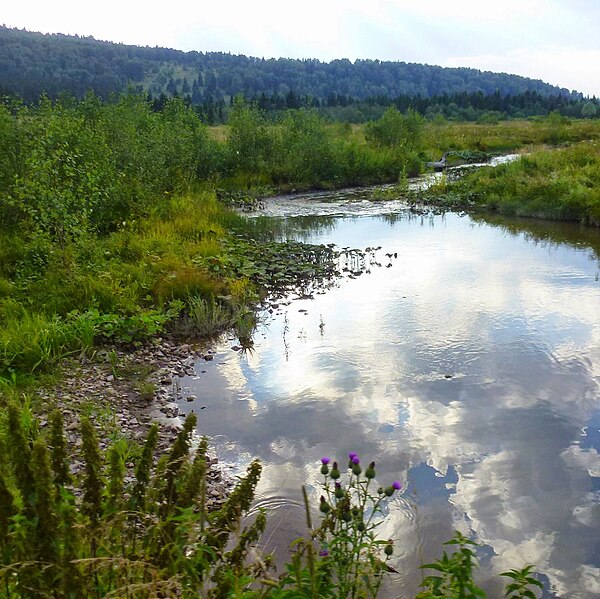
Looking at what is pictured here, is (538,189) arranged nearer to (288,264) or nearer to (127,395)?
(288,264)

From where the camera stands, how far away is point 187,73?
16025 centimetres

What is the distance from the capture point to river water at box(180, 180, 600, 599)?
4289 millimetres

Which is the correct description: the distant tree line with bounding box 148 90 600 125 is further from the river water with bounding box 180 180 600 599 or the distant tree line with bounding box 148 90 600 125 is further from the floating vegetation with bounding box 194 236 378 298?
the river water with bounding box 180 180 600 599

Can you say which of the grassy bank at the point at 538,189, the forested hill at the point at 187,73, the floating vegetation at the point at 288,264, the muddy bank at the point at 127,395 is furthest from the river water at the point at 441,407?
the forested hill at the point at 187,73

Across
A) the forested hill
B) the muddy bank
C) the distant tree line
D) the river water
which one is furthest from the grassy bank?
the forested hill

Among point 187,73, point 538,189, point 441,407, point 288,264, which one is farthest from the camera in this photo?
point 187,73

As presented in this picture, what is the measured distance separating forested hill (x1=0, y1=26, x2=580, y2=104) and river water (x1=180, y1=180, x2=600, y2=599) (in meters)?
90.5

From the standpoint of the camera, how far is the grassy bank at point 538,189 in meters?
15.8

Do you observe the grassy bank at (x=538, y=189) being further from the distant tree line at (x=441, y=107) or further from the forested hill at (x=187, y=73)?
the forested hill at (x=187, y=73)

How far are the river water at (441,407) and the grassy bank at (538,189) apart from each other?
17.4 ft

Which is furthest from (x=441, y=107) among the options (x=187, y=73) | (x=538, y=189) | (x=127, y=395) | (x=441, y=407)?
(x=187, y=73)

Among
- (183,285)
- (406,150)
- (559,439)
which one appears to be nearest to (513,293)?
(559,439)

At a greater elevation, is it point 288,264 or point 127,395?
point 288,264

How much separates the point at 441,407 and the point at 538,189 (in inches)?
527
